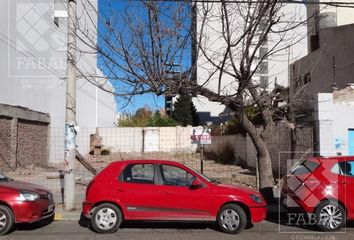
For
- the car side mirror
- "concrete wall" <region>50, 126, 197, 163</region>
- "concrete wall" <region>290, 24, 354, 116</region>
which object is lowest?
the car side mirror

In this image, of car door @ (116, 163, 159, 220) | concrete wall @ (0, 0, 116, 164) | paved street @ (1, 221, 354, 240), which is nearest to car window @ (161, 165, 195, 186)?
car door @ (116, 163, 159, 220)

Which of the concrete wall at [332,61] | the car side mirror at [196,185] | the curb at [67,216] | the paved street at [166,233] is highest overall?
the concrete wall at [332,61]

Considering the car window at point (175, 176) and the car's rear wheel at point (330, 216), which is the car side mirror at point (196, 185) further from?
the car's rear wheel at point (330, 216)

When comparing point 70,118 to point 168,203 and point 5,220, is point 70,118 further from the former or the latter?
point 168,203

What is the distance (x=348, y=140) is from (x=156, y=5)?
29.4 ft

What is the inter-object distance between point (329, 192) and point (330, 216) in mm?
500

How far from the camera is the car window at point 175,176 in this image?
29.8 feet

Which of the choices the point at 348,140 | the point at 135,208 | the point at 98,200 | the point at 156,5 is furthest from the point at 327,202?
the point at 348,140

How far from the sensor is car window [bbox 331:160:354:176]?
9219 millimetres

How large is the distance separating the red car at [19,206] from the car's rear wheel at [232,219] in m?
3.70

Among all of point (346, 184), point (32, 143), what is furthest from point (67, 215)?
point (32, 143)

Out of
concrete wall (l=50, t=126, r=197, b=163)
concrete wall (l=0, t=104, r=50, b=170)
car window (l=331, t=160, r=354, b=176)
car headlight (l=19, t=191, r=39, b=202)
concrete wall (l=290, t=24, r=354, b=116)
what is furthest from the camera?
concrete wall (l=50, t=126, r=197, b=163)
